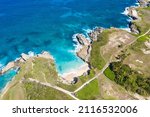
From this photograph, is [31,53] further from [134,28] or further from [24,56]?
[134,28]

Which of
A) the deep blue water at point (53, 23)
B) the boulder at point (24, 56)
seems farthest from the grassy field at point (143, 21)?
the boulder at point (24, 56)

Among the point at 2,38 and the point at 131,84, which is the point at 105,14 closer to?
the point at 2,38

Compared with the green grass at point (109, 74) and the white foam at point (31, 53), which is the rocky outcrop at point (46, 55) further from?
the green grass at point (109, 74)

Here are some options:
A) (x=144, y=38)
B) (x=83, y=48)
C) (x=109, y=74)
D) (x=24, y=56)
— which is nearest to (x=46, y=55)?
(x=24, y=56)

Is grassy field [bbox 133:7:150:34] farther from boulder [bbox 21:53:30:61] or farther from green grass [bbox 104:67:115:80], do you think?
boulder [bbox 21:53:30:61]

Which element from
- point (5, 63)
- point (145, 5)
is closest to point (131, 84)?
point (5, 63)

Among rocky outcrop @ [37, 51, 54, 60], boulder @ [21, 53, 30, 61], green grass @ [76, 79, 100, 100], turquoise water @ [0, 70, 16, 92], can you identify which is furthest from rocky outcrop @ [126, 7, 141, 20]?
turquoise water @ [0, 70, 16, 92]
